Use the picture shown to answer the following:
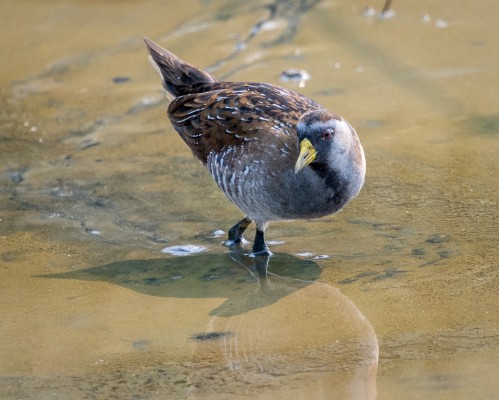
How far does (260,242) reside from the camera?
6.62 meters

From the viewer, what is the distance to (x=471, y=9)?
9742 millimetres

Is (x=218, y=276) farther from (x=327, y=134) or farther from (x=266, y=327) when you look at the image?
(x=327, y=134)

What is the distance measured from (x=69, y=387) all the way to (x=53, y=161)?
3.45m

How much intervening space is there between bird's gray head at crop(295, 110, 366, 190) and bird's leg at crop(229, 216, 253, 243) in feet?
2.64

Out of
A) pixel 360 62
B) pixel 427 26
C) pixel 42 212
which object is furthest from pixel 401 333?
pixel 427 26

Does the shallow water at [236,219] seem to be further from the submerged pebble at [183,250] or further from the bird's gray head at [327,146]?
the bird's gray head at [327,146]

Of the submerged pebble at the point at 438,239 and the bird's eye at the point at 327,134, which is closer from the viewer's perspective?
the bird's eye at the point at 327,134

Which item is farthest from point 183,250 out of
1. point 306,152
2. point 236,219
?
point 306,152

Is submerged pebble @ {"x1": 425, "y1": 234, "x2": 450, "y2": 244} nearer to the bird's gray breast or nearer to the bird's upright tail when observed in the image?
the bird's gray breast

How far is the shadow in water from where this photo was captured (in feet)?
19.5

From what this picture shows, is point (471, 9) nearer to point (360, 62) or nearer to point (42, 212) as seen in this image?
point (360, 62)

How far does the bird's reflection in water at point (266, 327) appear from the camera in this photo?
4770 mm

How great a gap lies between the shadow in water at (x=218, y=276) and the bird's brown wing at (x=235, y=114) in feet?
2.50

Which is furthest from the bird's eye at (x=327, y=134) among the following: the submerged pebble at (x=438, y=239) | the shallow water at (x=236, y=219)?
the submerged pebble at (x=438, y=239)
